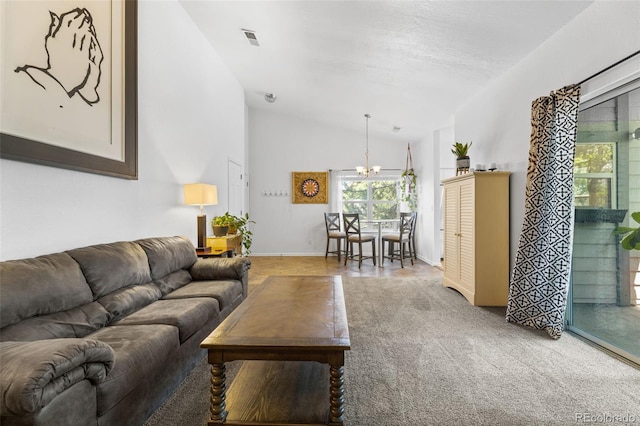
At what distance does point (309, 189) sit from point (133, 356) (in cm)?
622

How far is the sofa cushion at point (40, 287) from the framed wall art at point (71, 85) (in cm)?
60

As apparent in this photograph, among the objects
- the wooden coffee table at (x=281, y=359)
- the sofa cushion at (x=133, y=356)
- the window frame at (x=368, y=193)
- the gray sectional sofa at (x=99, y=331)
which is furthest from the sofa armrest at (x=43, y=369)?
the window frame at (x=368, y=193)

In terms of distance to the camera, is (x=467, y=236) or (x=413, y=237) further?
(x=413, y=237)

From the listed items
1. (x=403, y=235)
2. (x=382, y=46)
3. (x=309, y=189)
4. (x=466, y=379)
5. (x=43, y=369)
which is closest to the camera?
(x=43, y=369)

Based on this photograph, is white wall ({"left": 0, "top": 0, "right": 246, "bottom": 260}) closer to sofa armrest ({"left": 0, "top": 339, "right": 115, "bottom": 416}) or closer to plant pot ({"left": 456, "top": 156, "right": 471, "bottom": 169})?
sofa armrest ({"left": 0, "top": 339, "right": 115, "bottom": 416})

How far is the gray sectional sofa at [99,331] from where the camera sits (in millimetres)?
1098

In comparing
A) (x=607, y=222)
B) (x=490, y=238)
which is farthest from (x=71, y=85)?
(x=607, y=222)

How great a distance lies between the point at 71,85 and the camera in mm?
2199

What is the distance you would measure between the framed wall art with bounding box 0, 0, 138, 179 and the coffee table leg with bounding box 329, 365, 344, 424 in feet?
6.61

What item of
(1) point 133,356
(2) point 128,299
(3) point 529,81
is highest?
(3) point 529,81

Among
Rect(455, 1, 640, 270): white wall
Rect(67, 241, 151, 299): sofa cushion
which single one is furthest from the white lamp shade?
Rect(455, 1, 640, 270): white wall

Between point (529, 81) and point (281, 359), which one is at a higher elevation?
point (529, 81)

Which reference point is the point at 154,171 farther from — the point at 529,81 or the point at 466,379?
the point at 529,81

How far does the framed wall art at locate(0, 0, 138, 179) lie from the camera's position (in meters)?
1.81
